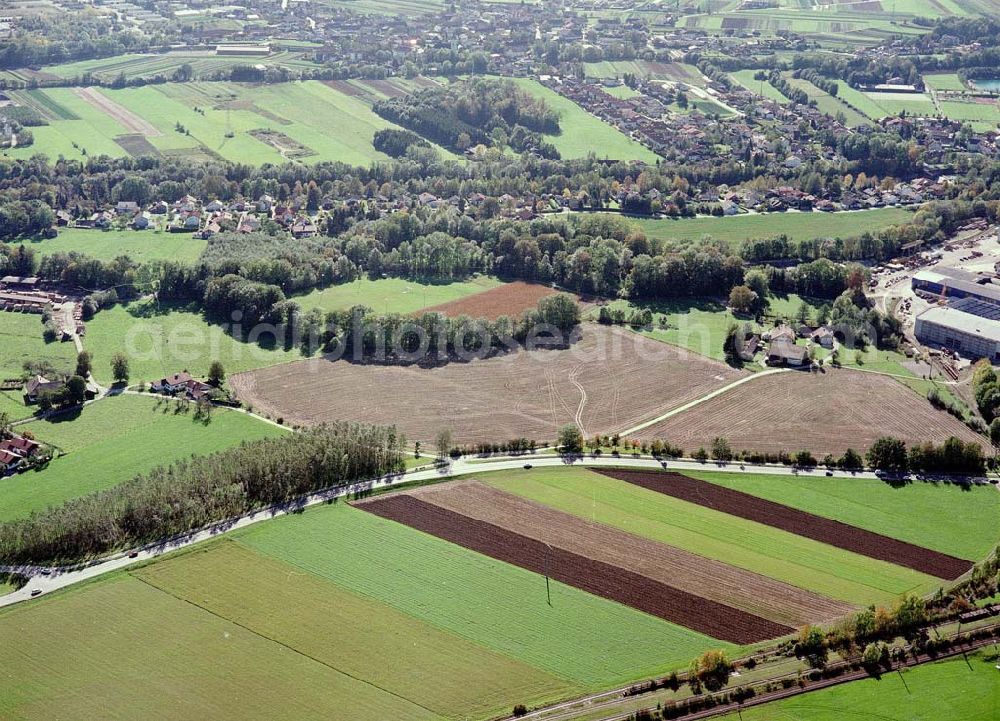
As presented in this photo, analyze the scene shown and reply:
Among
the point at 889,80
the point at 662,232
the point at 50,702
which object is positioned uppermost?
the point at 889,80

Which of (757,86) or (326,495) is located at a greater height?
(757,86)

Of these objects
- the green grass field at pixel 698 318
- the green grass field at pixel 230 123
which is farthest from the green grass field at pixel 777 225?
the green grass field at pixel 230 123

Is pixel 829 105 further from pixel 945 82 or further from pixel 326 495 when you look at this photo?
pixel 326 495

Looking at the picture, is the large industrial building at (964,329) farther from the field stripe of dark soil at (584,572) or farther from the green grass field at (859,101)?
the green grass field at (859,101)

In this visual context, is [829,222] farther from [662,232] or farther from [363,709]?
[363,709]

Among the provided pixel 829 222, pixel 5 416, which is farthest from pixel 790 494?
pixel 829 222

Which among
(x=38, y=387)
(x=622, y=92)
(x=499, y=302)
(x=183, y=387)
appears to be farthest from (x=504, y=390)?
(x=622, y=92)
